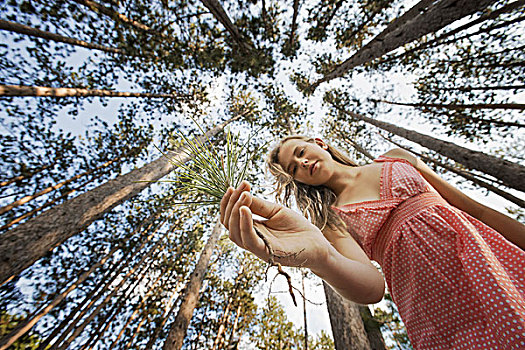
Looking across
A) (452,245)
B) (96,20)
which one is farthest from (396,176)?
(96,20)

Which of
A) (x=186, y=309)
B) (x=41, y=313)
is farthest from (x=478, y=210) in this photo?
(x=41, y=313)

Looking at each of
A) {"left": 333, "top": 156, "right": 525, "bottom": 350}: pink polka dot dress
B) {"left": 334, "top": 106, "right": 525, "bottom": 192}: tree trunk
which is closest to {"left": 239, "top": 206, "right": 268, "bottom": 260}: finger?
{"left": 333, "top": 156, "right": 525, "bottom": 350}: pink polka dot dress

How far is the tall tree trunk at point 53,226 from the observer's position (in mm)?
2305

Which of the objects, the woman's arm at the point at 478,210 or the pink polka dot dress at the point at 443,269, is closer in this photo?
the pink polka dot dress at the point at 443,269

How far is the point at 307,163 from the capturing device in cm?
171

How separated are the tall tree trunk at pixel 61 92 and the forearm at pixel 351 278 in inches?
222

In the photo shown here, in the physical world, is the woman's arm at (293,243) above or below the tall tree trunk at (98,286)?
above

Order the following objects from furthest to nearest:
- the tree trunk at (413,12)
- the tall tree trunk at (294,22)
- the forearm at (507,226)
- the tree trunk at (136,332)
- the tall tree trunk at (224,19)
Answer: the tree trunk at (136,332) < the tall tree trunk at (294,22) < the tall tree trunk at (224,19) < the tree trunk at (413,12) < the forearm at (507,226)

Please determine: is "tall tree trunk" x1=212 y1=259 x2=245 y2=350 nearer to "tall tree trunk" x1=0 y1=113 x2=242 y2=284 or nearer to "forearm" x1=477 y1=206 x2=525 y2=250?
"tall tree trunk" x1=0 y1=113 x2=242 y2=284

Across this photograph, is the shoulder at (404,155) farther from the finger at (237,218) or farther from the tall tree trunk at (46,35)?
the tall tree trunk at (46,35)

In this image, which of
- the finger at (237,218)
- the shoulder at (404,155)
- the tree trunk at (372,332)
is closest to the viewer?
the finger at (237,218)

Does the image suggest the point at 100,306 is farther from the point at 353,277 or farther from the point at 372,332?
the point at 353,277

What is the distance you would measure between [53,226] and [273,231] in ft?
11.6

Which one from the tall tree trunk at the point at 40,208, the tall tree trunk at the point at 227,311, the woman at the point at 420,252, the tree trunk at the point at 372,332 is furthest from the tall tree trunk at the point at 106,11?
the tall tree trunk at the point at 227,311
